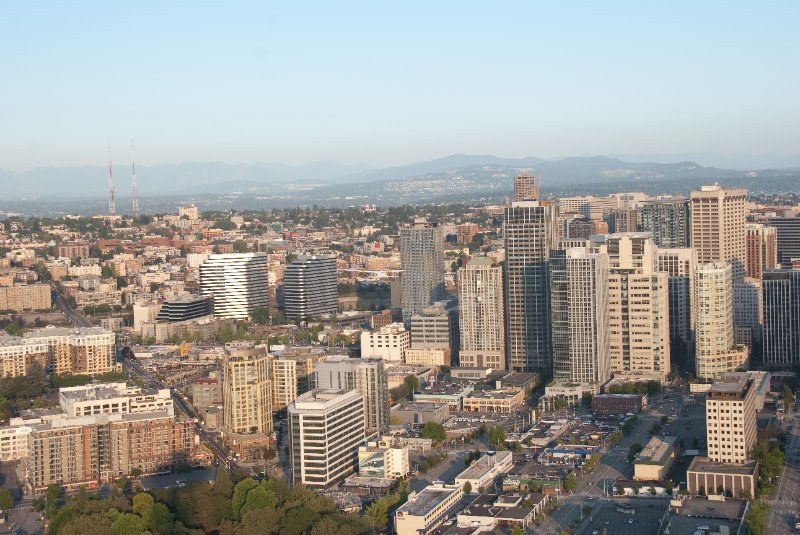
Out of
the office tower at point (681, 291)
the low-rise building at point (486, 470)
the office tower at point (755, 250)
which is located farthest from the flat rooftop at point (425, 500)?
the office tower at point (755, 250)

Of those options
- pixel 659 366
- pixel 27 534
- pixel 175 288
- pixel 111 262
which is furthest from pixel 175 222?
pixel 27 534

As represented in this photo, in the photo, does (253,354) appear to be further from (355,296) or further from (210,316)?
(355,296)

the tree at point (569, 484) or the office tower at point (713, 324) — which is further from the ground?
the office tower at point (713, 324)

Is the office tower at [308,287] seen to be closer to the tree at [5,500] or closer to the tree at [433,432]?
the tree at [433,432]

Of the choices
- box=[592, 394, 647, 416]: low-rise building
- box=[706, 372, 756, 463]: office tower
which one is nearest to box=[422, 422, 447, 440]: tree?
box=[592, 394, 647, 416]: low-rise building

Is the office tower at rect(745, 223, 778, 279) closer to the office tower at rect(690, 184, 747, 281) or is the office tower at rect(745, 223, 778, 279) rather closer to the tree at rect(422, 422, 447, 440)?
the office tower at rect(690, 184, 747, 281)

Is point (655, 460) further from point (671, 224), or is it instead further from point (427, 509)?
point (671, 224)

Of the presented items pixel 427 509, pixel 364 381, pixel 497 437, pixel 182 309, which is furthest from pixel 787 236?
pixel 427 509
